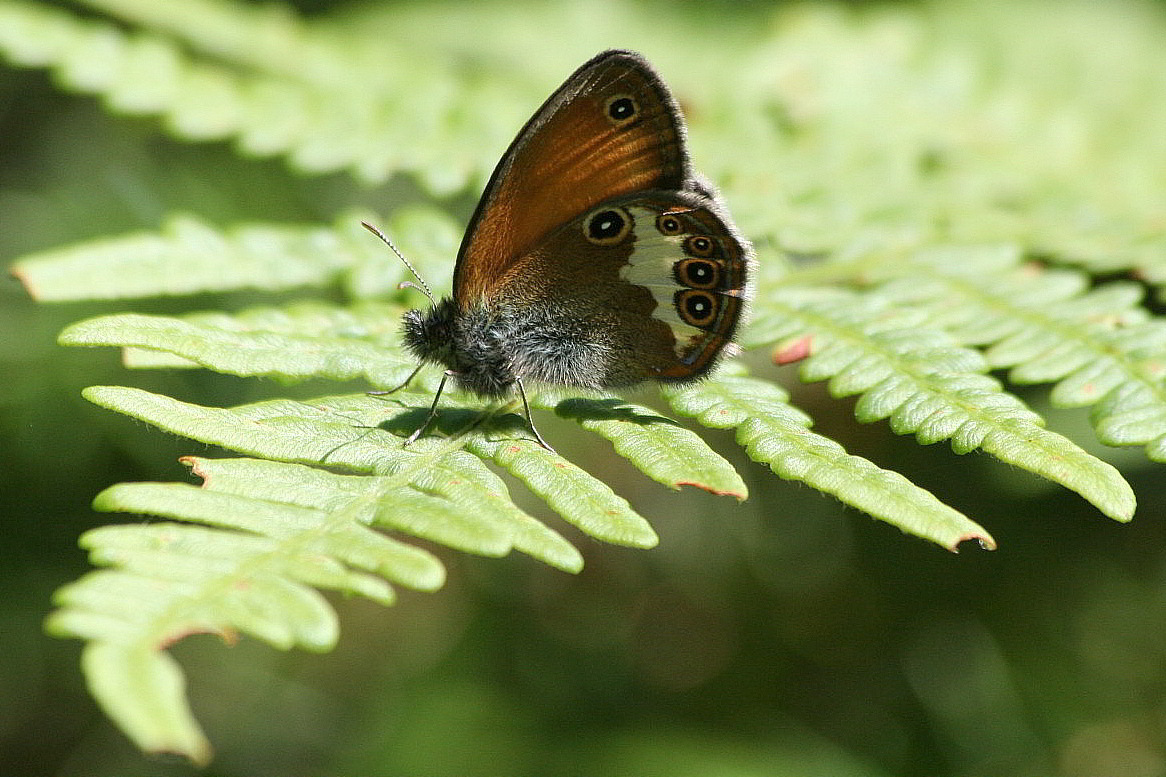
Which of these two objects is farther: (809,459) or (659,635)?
(659,635)

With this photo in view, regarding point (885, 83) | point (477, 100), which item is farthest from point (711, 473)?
point (885, 83)

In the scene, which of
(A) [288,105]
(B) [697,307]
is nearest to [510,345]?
(B) [697,307]

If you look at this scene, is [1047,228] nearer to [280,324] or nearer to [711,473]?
[711,473]

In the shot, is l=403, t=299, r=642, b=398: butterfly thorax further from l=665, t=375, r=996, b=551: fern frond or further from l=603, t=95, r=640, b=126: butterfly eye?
l=603, t=95, r=640, b=126: butterfly eye

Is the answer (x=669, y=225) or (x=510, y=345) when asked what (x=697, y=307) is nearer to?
(x=669, y=225)

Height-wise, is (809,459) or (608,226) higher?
(608,226)

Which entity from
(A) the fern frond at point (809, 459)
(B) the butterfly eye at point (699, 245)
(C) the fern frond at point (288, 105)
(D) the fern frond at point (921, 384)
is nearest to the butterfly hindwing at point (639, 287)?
(B) the butterfly eye at point (699, 245)

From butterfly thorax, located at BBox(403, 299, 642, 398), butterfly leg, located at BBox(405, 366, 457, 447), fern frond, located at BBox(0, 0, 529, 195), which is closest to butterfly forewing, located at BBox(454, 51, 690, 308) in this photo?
butterfly thorax, located at BBox(403, 299, 642, 398)

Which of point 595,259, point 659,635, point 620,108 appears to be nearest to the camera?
point 620,108
